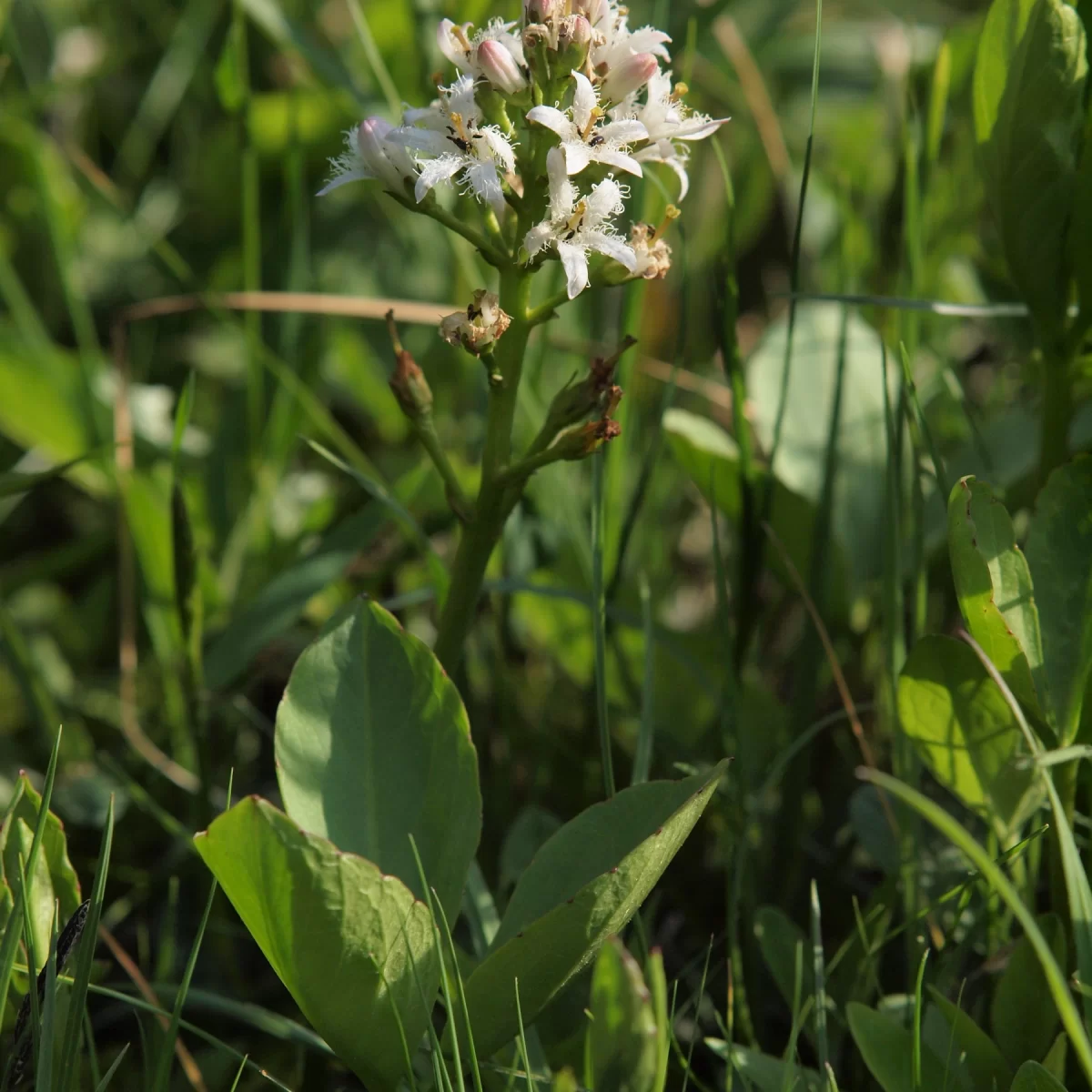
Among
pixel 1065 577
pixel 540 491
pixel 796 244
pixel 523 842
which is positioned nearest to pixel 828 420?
pixel 540 491

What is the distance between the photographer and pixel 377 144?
3.31 feet

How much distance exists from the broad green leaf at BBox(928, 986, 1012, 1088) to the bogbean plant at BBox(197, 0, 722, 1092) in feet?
1.00

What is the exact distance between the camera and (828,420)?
176cm

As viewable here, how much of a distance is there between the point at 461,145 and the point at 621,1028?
70 cm

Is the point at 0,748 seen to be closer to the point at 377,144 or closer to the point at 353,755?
the point at 353,755

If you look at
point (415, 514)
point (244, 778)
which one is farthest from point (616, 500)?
point (244, 778)

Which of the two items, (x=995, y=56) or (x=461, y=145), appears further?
(x=995, y=56)

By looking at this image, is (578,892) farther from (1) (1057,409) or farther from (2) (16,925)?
(1) (1057,409)

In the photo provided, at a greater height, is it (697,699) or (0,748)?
(697,699)

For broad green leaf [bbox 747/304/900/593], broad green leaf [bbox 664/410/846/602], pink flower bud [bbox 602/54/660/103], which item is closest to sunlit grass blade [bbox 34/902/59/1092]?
pink flower bud [bbox 602/54/660/103]

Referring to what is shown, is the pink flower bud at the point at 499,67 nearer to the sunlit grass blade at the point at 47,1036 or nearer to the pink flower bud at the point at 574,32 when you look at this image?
the pink flower bud at the point at 574,32

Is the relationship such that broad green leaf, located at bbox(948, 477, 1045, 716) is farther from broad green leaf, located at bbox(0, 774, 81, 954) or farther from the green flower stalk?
broad green leaf, located at bbox(0, 774, 81, 954)

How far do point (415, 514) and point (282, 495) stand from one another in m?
0.23

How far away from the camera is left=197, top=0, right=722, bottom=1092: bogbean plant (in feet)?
2.76
